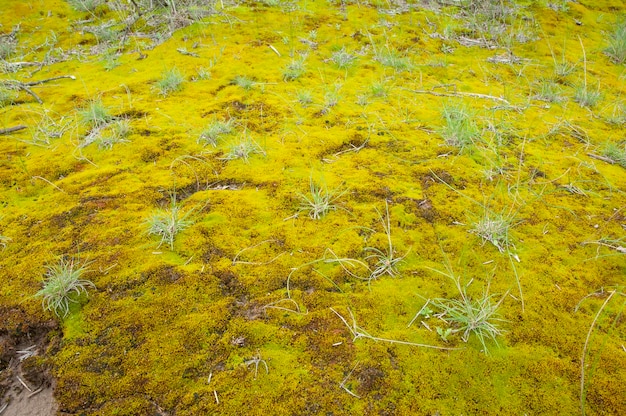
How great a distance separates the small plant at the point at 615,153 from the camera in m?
3.19

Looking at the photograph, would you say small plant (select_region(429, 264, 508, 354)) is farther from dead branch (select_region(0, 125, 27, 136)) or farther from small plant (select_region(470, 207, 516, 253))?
dead branch (select_region(0, 125, 27, 136))

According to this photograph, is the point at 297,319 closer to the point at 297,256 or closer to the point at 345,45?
the point at 297,256

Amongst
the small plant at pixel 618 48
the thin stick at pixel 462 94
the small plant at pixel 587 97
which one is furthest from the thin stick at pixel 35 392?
the small plant at pixel 618 48

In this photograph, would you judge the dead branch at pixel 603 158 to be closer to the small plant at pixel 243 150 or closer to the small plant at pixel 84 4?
the small plant at pixel 243 150

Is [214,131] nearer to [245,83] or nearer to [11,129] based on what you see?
[245,83]

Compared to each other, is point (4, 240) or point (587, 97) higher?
point (4, 240)

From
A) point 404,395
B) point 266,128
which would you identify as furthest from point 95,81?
point 404,395

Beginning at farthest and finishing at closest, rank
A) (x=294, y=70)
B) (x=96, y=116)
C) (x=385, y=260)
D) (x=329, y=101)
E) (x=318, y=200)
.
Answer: (x=294, y=70)
(x=329, y=101)
(x=96, y=116)
(x=318, y=200)
(x=385, y=260)

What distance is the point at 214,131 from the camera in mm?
3436

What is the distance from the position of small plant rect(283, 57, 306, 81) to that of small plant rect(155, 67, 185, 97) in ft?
3.82

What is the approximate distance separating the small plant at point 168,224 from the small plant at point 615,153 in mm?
3374

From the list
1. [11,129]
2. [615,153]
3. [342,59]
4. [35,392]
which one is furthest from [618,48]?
[11,129]

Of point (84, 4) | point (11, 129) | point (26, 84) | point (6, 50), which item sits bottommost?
point (11, 129)

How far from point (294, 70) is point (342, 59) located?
0.67 meters
